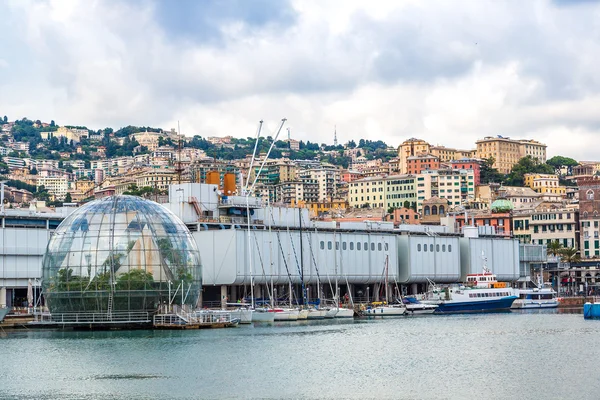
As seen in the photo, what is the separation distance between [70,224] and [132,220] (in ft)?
16.2

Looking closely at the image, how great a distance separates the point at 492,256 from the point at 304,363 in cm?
9049

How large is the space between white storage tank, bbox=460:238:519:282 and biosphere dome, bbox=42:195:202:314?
61.1 meters

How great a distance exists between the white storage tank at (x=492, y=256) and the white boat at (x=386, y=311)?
24574 mm

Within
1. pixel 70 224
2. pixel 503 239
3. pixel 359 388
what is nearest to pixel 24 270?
pixel 70 224

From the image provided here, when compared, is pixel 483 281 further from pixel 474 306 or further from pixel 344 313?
pixel 344 313

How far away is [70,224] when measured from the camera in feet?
287

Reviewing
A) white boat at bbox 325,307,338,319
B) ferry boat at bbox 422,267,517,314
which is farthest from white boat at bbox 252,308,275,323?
ferry boat at bbox 422,267,517,314

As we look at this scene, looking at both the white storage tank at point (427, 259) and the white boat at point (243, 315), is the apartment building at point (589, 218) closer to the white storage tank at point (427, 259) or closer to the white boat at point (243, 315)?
the white storage tank at point (427, 259)

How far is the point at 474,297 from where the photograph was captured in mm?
125688

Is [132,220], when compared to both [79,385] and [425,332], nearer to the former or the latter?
[425,332]

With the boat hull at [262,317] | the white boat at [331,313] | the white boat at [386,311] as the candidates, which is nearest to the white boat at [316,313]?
the white boat at [331,313]

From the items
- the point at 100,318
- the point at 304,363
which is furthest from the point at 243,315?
the point at 304,363

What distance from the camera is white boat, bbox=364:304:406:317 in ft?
378

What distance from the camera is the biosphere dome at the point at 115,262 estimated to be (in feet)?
278
